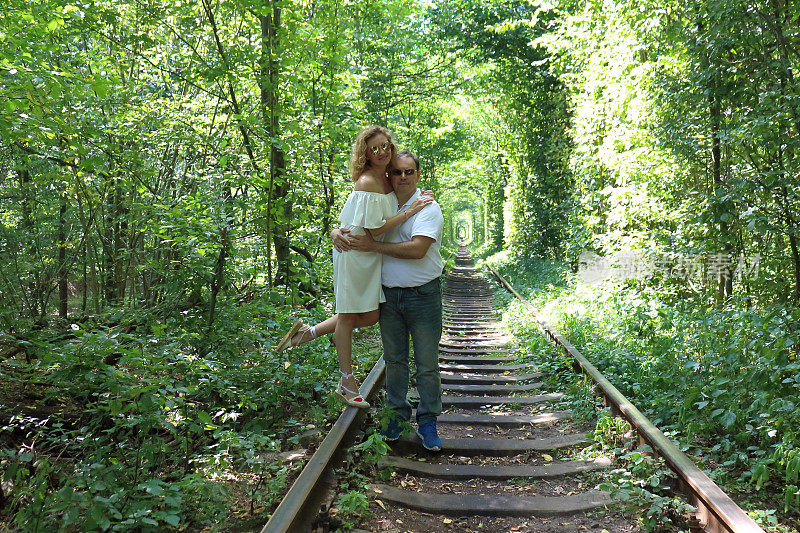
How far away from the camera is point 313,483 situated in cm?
288

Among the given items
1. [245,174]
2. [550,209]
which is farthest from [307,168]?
[550,209]

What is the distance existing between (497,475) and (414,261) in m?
1.56

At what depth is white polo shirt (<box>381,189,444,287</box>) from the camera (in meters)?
3.69

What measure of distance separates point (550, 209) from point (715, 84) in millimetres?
11822

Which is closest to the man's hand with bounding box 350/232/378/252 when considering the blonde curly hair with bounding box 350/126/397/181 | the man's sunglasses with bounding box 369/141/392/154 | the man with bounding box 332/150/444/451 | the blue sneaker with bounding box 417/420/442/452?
the man with bounding box 332/150/444/451

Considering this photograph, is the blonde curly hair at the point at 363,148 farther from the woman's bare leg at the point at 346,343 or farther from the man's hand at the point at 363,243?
the woman's bare leg at the point at 346,343

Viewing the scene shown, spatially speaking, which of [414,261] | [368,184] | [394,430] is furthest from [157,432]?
[368,184]

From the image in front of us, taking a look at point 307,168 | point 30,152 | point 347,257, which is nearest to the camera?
point 347,257

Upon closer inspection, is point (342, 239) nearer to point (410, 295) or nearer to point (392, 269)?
point (392, 269)

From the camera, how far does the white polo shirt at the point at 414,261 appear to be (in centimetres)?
369

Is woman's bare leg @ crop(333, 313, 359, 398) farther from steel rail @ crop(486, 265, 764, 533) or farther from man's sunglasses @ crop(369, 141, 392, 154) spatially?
steel rail @ crop(486, 265, 764, 533)

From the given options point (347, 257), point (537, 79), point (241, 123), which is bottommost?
point (347, 257)

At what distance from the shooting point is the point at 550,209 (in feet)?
59.4

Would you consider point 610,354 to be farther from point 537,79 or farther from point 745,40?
point 537,79
